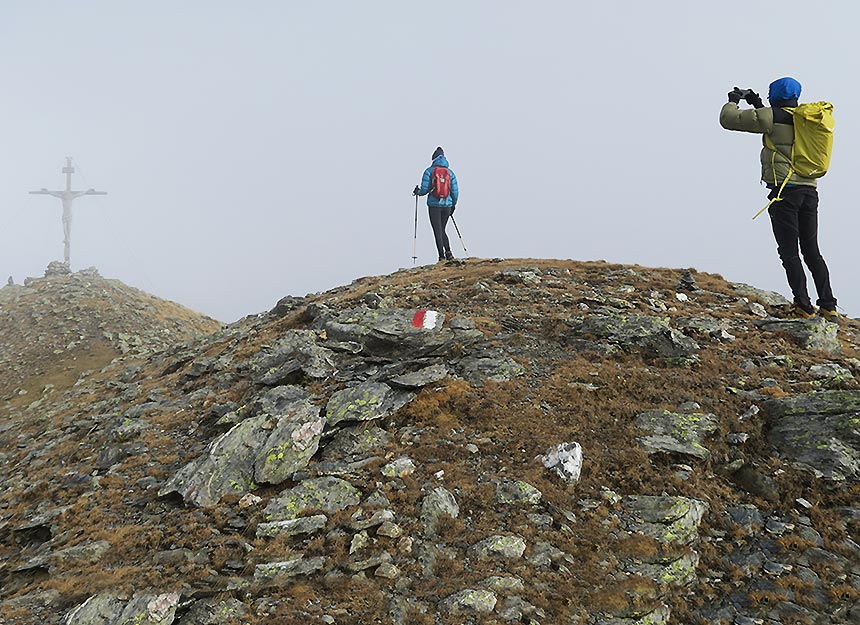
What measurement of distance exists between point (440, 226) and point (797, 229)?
1626 cm

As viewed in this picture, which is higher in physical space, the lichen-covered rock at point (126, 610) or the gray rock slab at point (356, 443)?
the gray rock slab at point (356, 443)

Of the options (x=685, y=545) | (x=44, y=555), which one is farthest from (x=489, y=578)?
(x=44, y=555)

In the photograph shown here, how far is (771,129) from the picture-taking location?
39.3ft

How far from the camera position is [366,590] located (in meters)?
7.22

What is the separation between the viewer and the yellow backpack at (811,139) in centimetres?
1176

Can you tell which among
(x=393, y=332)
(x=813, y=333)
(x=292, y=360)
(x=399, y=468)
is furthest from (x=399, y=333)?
(x=813, y=333)

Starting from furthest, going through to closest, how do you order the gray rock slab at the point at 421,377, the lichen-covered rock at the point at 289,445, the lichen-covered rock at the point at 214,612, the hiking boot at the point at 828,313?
the hiking boot at the point at 828,313, the gray rock slab at the point at 421,377, the lichen-covered rock at the point at 289,445, the lichen-covered rock at the point at 214,612

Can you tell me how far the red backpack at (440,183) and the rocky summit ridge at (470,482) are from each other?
11000 millimetres

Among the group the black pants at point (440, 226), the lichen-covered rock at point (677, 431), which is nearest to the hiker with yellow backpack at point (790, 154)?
the lichen-covered rock at point (677, 431)

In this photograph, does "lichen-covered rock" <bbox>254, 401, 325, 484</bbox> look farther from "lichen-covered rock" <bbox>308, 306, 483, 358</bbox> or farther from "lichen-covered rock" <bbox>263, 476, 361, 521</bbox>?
"lichen-covered rock" <bbox>308, 306, 483, 358</bbox>

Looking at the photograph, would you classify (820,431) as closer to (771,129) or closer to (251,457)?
(771,129)

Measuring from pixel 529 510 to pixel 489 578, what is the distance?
1.56 m

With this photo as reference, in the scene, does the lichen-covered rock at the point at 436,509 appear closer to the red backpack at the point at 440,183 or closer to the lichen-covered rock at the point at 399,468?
the lichen-covered rock at the point at 399,468

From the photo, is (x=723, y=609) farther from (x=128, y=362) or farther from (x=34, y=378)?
(x=34, y=378)
